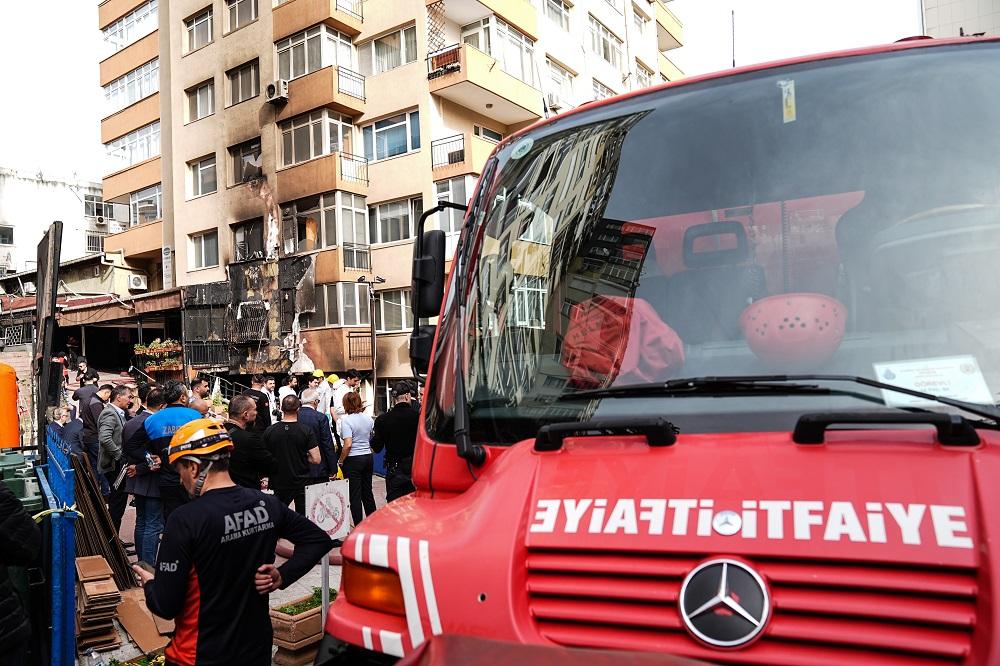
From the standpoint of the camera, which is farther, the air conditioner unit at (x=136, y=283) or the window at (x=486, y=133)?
the air conditioner unit at (x=136, y=283)

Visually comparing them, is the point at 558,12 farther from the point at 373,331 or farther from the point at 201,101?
the point at 373,331

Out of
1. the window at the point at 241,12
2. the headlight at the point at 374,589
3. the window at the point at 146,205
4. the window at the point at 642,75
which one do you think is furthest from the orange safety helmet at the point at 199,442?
the window at the point at 642,75

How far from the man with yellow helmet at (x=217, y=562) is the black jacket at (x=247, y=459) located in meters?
3.29

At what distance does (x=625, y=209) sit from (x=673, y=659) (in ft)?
5.73

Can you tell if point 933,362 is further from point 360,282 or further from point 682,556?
point 360,282

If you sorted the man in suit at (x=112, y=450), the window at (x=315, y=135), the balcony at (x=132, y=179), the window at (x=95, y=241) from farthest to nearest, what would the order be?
1. the window at (x=95, y=241)
2. the balcony at (x=132, y=179)
3. the window at (x=315, y=135)
4. the man in suit at (x=112, y=450)

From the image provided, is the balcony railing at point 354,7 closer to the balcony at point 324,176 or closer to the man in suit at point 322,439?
the balcony at point 324,176

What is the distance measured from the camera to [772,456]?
200 cm

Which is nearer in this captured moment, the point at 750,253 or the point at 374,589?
the point at 374,589

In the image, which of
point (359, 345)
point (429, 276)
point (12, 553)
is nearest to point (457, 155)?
point (359, 345)

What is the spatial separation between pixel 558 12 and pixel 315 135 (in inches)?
443

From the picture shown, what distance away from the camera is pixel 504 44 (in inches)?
1076

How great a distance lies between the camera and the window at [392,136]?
2619 centimetres

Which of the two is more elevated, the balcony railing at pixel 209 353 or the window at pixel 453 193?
the window at pixel 453 193
